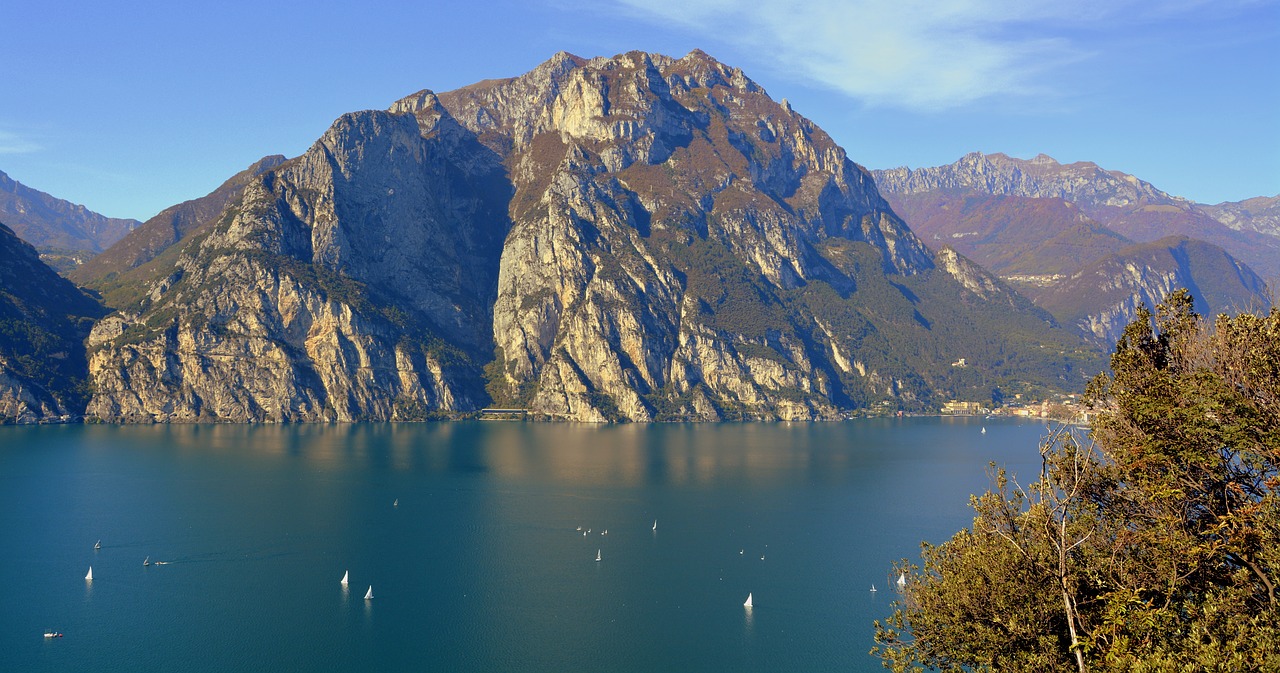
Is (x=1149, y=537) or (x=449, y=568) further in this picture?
(x=449, y=568)

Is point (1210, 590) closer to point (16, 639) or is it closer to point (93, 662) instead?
point (93, 662)

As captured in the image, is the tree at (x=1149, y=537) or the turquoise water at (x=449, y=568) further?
the turquoise water at (x=449, y=568)

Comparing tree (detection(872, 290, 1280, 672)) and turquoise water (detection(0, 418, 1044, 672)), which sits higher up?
tree (detection(872, 290, 1280, 672))

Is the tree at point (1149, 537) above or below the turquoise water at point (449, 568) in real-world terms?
above

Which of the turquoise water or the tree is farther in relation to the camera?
the turquoise water
